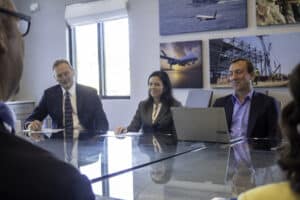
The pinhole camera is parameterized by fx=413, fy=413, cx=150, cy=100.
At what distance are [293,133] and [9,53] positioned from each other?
57cm

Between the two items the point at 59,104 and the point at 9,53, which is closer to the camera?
the point at 9,53

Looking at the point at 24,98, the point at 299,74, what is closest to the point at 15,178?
the point at 299,74

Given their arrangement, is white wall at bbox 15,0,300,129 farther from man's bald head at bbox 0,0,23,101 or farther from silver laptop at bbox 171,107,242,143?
man's bald head at bbox 0,0,23,101

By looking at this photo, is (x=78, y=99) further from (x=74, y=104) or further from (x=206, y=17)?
(x=206, y=17)

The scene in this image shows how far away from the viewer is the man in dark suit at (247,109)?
314 centimetres

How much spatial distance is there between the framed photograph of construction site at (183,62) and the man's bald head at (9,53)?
3850 millimetres

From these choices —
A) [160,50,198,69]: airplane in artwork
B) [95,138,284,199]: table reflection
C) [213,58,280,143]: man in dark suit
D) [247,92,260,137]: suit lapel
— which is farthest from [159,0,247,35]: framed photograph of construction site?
[95,138,284,199]: table reflection

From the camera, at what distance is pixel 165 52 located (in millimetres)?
4836

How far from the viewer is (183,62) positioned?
4730 millimetres

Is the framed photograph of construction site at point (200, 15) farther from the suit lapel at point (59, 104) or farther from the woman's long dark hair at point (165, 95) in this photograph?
the suit lapel at point (59, 104)

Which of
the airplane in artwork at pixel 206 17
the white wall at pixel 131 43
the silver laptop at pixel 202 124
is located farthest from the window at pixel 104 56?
the silver laptop at pixel 202 124

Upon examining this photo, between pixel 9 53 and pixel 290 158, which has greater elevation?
pixel 9 53

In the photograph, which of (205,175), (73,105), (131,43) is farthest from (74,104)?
(205,175)

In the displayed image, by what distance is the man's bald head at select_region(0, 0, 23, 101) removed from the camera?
79 cm
